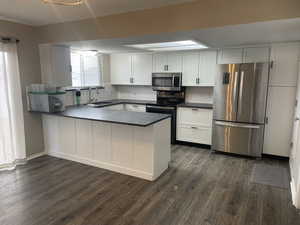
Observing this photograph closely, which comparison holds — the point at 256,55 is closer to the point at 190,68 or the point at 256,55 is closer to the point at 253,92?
the point at 253,92

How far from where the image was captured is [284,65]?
12.2 feet

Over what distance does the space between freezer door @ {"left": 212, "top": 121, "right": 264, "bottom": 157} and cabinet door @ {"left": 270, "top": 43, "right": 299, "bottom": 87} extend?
2.99 ft

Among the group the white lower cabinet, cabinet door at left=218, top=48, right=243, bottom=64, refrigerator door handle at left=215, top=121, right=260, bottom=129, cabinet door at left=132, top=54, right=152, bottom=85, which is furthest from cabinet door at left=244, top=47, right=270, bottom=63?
cabinet door at left=132, top=54, right=152, bottom=85

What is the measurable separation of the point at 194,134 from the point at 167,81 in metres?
1.42

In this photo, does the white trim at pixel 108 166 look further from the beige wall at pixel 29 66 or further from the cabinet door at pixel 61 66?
the cabinet door at pixel 61 66

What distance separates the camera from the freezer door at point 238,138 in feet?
13.0

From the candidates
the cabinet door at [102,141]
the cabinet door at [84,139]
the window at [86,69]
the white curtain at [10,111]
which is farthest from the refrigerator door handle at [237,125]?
the white curtain at [10,111]

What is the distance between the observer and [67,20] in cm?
331

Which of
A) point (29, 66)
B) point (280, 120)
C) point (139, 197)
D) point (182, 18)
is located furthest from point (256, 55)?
point (29, 66)

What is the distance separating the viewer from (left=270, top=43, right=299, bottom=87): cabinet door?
3641 millimetres

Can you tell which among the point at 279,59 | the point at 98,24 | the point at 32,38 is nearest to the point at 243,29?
the point at 279,59

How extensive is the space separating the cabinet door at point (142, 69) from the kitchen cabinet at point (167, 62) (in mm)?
173

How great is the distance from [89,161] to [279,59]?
12.9 ft

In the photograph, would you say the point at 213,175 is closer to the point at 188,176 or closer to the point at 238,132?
the point at 188,176
